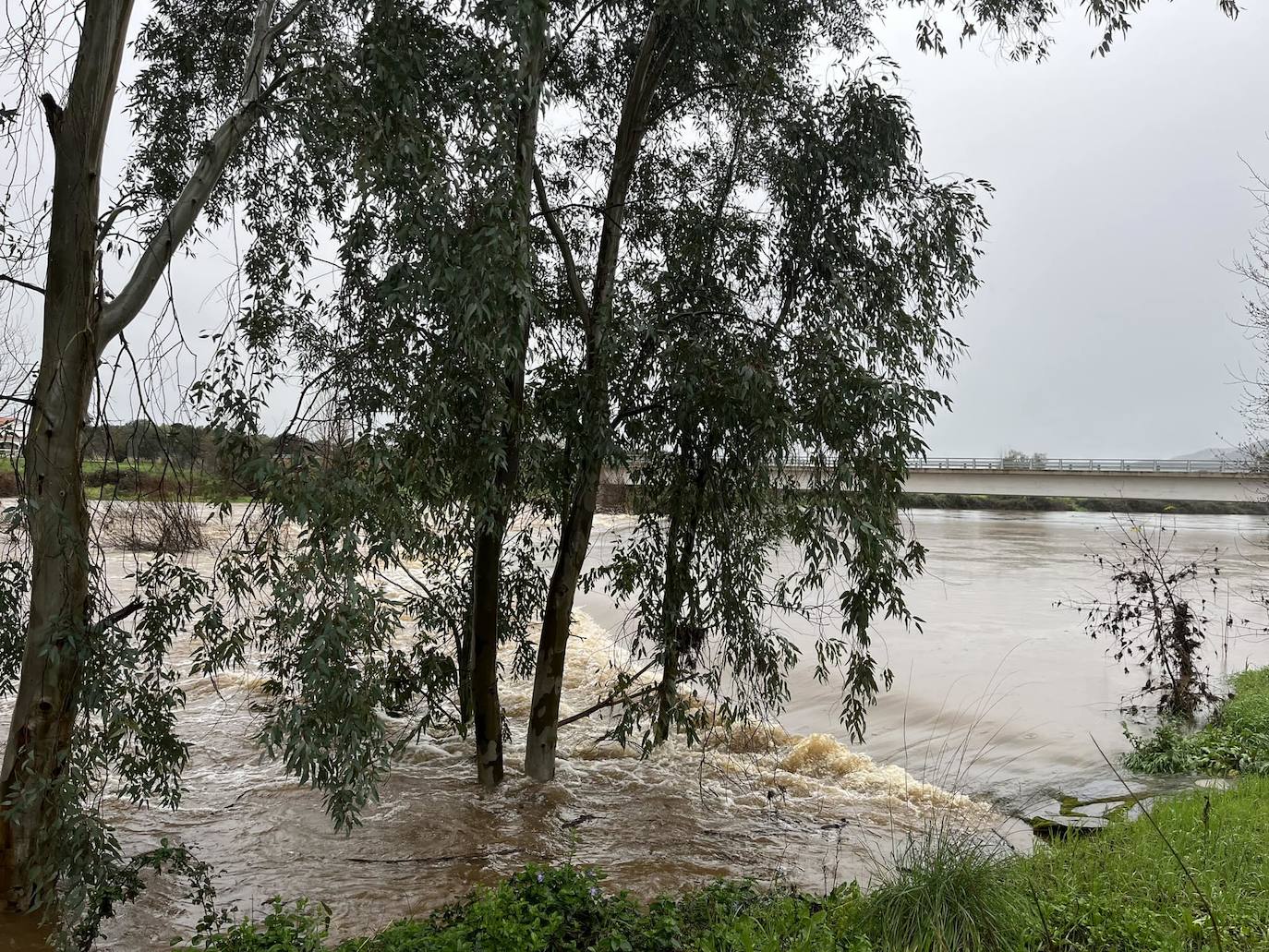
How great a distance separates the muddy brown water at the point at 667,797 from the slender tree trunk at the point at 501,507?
488 millimetres

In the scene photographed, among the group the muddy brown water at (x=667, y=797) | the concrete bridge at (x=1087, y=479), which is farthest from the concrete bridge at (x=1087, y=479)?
the muddy brown water at (x=667, y=797)

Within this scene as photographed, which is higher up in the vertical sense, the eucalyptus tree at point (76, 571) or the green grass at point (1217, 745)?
the eucalyptus tree at point (76, 571)

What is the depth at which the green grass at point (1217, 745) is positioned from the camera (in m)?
6.71

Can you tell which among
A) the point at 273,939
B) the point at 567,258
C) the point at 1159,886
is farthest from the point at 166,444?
the point at 1159,886

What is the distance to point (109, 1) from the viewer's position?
4016mm

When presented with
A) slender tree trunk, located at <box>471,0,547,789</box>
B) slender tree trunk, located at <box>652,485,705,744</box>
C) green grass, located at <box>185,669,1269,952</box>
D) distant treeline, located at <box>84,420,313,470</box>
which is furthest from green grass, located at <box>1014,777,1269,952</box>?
distant treeline, located at <box>84,420,313,470</box>

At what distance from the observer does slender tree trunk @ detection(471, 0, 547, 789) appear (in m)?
4.19

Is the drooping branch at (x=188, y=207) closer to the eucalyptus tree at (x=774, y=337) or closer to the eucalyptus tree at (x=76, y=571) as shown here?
the eucalyptus tree at (x=76, y=571)

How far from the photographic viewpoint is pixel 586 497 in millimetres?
6258

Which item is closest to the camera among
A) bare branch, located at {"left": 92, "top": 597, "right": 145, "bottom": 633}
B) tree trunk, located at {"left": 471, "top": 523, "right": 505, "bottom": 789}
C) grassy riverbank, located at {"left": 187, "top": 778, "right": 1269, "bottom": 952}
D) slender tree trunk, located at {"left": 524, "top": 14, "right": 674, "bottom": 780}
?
grassy riverbank, located at {"left": 187, "top": 778, "right": 1269, "bottom": 952}

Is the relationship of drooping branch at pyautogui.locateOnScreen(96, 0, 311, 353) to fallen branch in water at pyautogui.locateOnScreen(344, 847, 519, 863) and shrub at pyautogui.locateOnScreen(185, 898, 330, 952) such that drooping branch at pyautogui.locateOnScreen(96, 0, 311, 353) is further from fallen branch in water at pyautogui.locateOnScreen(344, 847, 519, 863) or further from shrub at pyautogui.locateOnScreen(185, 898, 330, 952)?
fallen branch in water at pyautogui.locateOnScreen(344, 847, 519, 863)

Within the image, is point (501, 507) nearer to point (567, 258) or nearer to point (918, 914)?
point (567, 258)

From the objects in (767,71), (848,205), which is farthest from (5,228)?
(848,205)

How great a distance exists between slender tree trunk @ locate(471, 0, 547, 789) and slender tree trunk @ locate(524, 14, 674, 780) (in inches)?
13.8
